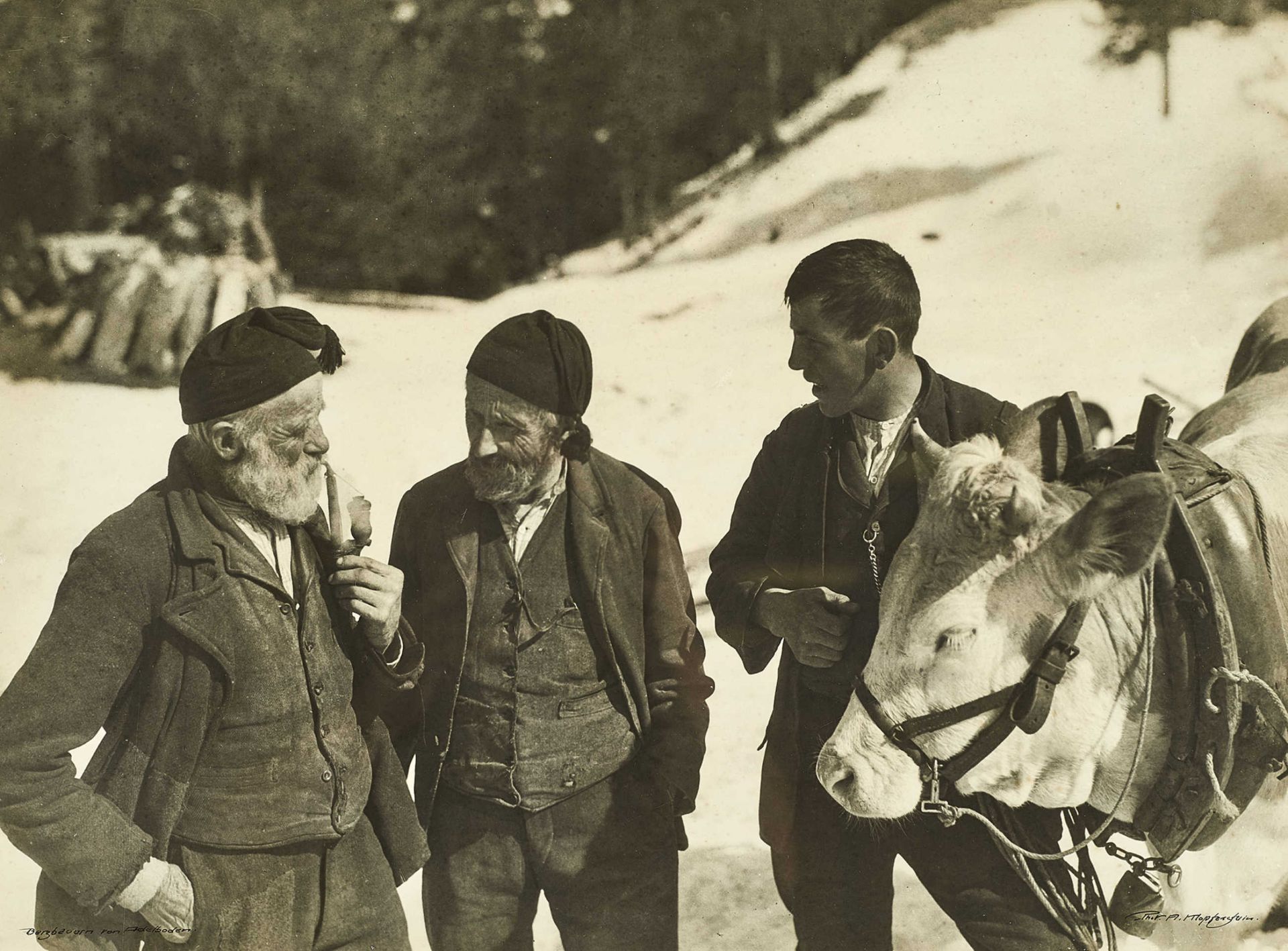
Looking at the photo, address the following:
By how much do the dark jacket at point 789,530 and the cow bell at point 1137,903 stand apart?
0.84 meters

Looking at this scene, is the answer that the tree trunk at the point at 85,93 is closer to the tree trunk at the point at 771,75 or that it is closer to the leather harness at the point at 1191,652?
the tree trunk at the point at 771,75

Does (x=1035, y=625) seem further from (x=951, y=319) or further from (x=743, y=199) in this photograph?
(x=743, y=199)

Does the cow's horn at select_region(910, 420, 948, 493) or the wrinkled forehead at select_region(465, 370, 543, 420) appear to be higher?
the wrinkled forehead at select_region(465, 370, 543, 420)

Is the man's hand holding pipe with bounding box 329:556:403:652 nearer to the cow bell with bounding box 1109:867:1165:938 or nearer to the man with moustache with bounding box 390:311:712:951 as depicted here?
the man with moustache with bounding box 390:311:712:951

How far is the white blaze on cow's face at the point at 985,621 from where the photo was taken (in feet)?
8.74

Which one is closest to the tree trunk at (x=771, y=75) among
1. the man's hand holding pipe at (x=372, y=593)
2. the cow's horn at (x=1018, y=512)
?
the cow's horn at (x=1018, y=512)

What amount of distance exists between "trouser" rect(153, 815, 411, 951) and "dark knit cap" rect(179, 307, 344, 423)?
1.03 metres

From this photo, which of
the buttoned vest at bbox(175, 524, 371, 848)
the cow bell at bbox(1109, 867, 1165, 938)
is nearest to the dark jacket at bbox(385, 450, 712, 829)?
the buttoned vest at bbox(175, 524, 371, 848)

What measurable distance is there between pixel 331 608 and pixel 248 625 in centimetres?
23

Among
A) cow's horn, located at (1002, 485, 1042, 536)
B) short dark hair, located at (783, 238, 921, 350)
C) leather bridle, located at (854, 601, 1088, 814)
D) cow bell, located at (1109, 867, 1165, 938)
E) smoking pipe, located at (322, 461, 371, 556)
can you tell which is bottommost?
cow bell, located at (1109, 867, 1165, 938)

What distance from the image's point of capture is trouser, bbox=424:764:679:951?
319cm

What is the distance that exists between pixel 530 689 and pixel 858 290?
4.28ft
